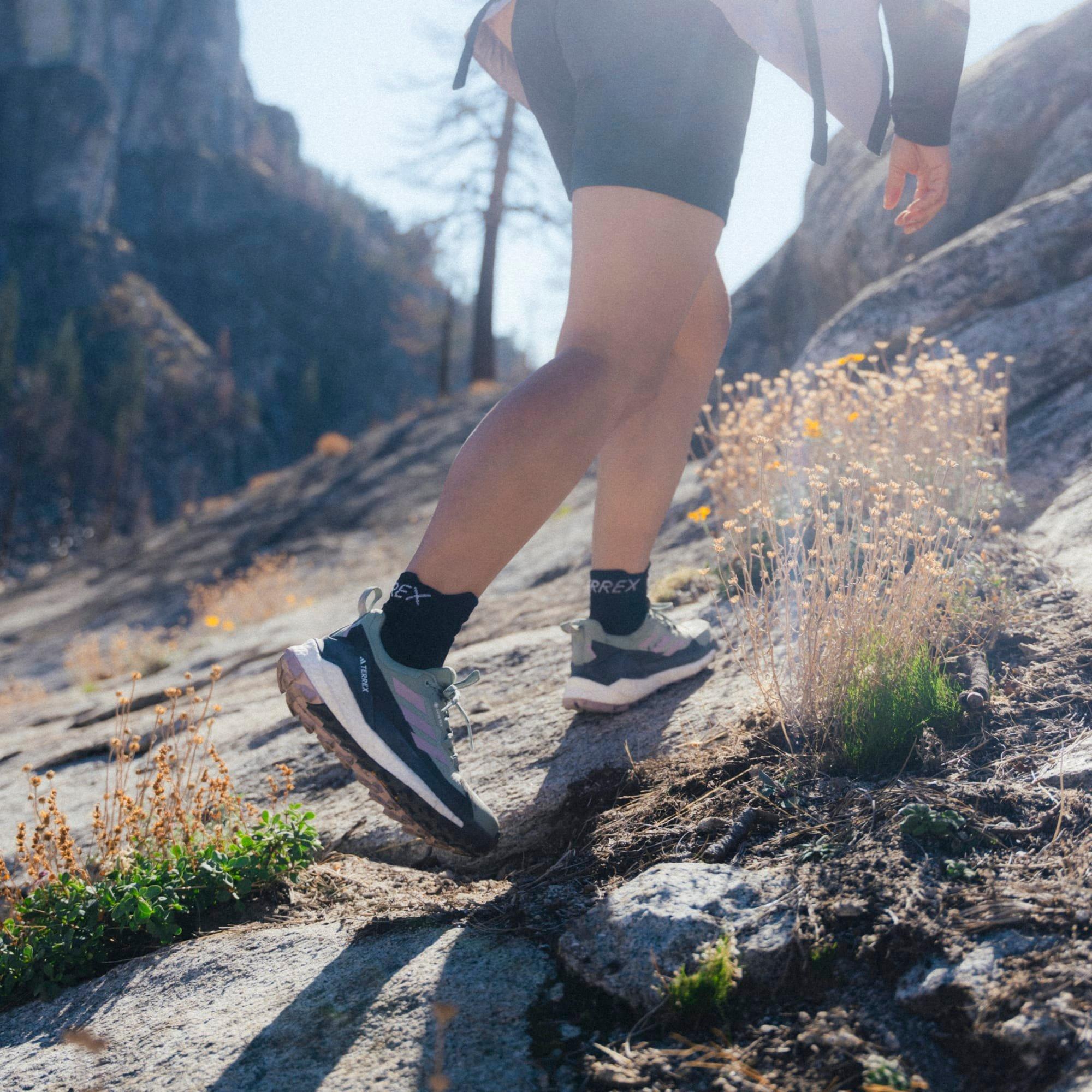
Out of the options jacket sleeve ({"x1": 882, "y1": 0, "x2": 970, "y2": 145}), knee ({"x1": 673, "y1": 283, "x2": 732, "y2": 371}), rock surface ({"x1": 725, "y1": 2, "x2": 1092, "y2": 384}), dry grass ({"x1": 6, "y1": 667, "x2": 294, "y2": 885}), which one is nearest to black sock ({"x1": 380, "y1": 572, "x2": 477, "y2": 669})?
dry grass ({"x1": 6, "y1": 667, "x2": 294, "y2": 885})

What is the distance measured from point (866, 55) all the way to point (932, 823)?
1387mm

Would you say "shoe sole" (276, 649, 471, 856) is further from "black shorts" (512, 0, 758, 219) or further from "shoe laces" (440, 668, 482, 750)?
"black shorts" (512, 0, 758, 219)

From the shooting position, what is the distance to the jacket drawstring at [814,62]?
4.82 ft

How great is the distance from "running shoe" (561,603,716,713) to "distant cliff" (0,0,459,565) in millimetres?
27510

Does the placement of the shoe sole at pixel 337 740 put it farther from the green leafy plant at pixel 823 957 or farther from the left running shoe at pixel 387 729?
the green leafy plant at pixel 823 957

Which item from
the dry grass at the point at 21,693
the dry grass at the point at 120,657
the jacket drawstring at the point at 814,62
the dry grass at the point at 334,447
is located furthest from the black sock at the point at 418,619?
the dry grass at the point at 334,447

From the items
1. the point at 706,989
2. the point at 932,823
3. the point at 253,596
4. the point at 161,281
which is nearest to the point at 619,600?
the point at 932,823

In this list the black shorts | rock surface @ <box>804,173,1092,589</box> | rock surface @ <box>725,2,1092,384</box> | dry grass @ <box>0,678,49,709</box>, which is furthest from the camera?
dry grass @ <box>0,678,49,709</box>

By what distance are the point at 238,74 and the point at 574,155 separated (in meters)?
83.2

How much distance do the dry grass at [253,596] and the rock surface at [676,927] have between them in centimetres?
516

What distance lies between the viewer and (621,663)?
2002 millimetres

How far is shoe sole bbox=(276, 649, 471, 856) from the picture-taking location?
139cm

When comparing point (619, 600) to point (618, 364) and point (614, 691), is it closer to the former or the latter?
point (614, 691)

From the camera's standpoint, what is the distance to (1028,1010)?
915 mm
